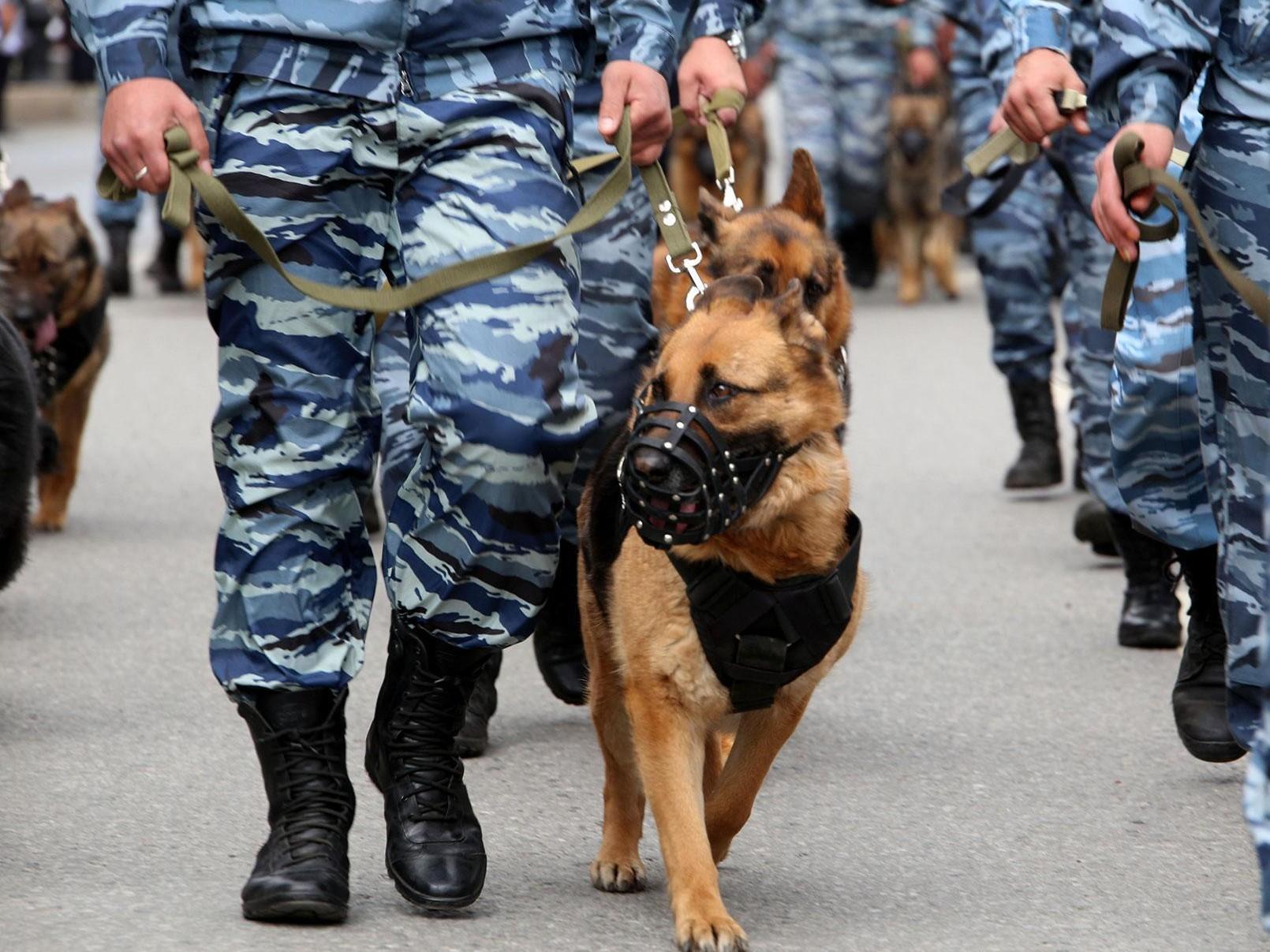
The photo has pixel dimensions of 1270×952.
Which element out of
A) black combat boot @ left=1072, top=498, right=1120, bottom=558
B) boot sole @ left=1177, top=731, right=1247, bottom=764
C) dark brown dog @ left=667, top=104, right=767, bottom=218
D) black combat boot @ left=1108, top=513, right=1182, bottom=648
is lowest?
dark brown dog @ left=667, top=104, right=767, bottom=218

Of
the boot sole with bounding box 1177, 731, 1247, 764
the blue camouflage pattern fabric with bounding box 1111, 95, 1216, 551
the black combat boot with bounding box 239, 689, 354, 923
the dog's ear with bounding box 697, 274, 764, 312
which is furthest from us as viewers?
the blue camouflage pattern fabric with bounding box 1111, 95, 1216, 551

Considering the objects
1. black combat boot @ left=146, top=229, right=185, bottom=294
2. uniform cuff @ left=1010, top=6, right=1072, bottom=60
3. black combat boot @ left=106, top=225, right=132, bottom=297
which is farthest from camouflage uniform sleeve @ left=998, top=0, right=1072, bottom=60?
black combat boot @ left=146, top=229, right=185, bottom=294

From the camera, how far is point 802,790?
455 cm

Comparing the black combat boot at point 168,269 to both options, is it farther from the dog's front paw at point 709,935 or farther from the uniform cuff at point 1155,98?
the dog's front paw at point 709,935

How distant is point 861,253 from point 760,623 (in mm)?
12170

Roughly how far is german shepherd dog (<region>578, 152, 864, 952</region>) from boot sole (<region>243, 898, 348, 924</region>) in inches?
21.2

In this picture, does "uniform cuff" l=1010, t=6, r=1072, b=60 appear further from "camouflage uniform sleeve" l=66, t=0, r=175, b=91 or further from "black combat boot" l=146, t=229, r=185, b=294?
"black combat boot" l=146, t=229, r=185, b=294

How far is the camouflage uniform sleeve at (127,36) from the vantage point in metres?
3.40

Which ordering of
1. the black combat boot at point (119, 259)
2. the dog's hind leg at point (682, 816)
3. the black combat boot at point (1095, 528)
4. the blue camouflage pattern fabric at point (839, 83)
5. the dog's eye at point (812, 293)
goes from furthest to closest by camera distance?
the black combat boot at point (119, 259) → the blue camouflage pattern fabric at point (839, 83) → the black combat boot at point (1095, 528) → the dog's eye at point (812, 293) → the dog's hind leg at point (682, 816)

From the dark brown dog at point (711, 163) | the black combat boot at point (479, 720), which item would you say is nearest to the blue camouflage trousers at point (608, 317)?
the black combat boot at point (479, 720)

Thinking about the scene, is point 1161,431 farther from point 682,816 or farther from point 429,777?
point 429,777

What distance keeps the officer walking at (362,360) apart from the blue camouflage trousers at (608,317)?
3.96ft

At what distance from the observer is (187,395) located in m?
11.0

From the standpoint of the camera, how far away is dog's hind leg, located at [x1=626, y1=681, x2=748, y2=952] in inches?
134
